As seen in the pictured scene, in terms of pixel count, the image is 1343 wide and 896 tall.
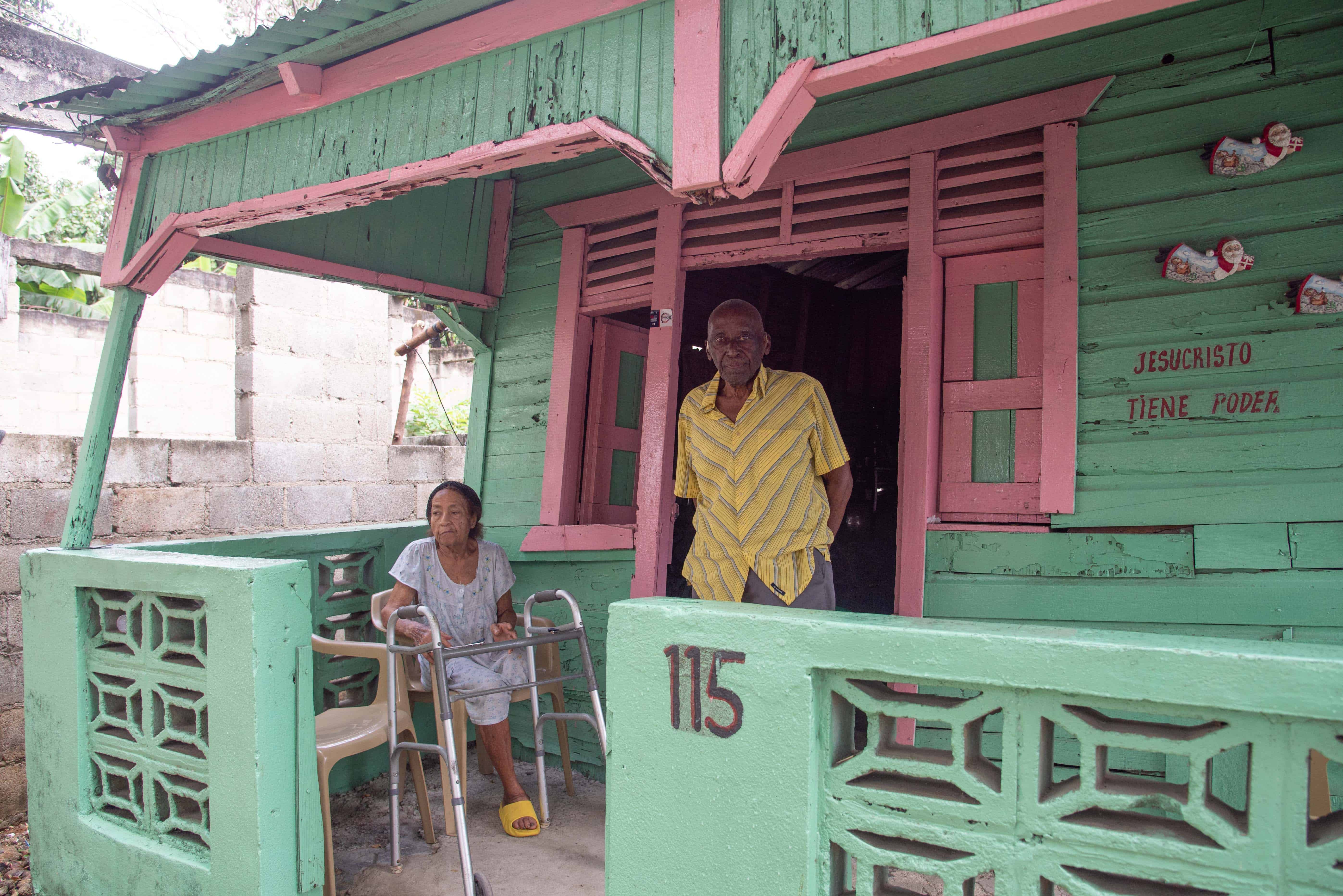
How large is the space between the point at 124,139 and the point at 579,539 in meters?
2.85

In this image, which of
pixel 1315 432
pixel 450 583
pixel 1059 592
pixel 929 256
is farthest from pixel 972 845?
pixel 450 583

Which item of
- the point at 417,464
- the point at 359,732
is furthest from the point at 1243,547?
the point at 417,464

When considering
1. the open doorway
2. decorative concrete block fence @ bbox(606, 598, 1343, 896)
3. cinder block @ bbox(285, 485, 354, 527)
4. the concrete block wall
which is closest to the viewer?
decorative concrete block fence @ bbox(606, 598, 1343, 896)

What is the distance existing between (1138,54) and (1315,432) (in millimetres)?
1486

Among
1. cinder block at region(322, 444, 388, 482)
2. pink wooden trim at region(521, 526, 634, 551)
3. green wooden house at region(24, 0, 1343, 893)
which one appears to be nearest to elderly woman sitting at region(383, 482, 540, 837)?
pink wooden trim at region(521, 526, 634, 551)

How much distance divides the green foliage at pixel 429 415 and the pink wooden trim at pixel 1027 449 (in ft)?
32.1

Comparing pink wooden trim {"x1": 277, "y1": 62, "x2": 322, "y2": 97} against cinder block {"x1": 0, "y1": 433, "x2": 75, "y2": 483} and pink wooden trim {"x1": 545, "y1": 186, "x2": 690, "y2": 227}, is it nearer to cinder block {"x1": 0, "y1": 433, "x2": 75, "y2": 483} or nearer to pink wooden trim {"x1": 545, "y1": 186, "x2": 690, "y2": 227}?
pink wooden trim {"x1": 545, "y1": 186, "x2": 690, "y2": 227}

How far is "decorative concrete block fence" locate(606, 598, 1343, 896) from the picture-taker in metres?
1.38

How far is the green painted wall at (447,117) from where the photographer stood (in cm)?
246

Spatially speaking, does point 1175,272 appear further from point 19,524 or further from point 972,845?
point 19,524

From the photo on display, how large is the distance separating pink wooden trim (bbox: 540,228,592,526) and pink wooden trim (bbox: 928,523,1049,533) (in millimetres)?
1981

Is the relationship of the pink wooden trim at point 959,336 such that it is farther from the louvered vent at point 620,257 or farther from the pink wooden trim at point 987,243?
the louvered vent at point 620,257

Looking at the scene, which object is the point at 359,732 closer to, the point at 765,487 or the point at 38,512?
the point at 765,487

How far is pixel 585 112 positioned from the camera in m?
2.57
